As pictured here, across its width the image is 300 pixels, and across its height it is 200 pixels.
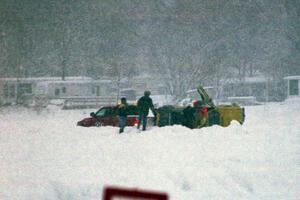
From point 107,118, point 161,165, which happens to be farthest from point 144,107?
point 161,165

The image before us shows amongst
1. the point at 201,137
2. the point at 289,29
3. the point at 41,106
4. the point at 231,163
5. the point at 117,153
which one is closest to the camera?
the point at 231,163

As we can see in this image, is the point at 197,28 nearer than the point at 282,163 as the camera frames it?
No

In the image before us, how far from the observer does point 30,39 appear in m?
53.4

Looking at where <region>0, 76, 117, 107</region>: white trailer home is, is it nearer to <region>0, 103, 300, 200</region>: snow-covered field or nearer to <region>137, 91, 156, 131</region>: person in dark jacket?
<region>137, 91, 156, 131</region>: person in dark jacket

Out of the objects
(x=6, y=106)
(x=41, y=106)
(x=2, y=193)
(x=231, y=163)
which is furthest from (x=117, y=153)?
(x=6, y=106)

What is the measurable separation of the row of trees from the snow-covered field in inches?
1355

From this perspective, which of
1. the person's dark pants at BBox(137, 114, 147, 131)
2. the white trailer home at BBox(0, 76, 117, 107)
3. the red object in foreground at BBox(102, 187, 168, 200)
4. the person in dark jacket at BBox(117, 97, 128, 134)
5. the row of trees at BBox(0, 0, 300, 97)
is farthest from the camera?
the row of trees at BBox(0, 0, 300, 97)

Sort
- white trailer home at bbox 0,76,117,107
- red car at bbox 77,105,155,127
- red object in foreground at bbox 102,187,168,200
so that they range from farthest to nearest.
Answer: white trailer home at bbox 0,76,117,107, red car at bbox 77,105,155,127, red object in foreground at bbox 102,187,168,200

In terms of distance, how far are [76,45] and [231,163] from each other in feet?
154

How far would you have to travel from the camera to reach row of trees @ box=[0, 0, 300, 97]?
49938mm

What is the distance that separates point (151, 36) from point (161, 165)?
47.6m

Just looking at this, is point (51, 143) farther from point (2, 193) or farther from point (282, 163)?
point (282, 163)

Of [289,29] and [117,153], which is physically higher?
[289,29]

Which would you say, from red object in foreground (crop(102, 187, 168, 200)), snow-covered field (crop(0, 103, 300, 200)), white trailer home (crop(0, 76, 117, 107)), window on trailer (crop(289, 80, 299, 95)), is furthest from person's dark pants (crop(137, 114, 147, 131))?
window on trailer (crop(289, 80, 299, 95))
